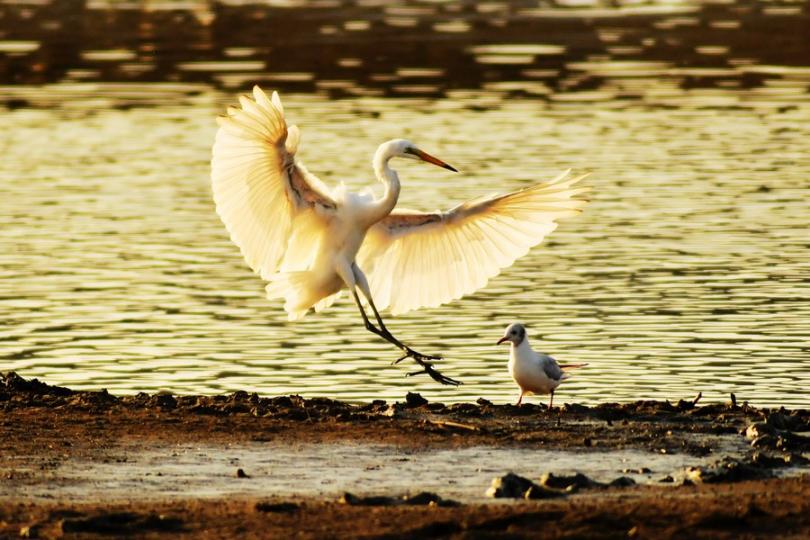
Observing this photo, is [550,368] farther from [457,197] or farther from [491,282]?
[457,197]

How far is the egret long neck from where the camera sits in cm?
1445

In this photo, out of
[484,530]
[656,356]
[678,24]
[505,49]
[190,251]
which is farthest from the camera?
[678,24]

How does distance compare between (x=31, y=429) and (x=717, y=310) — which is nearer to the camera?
(x=31, y=429)

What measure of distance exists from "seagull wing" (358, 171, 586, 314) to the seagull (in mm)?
949

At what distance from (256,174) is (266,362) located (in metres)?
2.80

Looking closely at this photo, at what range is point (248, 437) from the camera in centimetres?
1271

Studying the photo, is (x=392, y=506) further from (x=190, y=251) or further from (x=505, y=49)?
(x=505, y=49)

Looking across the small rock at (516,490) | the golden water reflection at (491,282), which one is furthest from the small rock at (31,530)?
the golden water reflection at (491,282)

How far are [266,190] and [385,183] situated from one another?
0.88 meters

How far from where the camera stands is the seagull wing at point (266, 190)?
13.7 metres

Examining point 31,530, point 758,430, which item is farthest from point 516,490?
point 31,530

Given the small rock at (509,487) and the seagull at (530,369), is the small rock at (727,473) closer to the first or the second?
the small rock at (509,487)

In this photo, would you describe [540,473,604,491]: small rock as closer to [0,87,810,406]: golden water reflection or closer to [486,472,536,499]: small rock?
[486,472,536,499]: small rock

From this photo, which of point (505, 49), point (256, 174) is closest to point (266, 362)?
point (256, 174)
